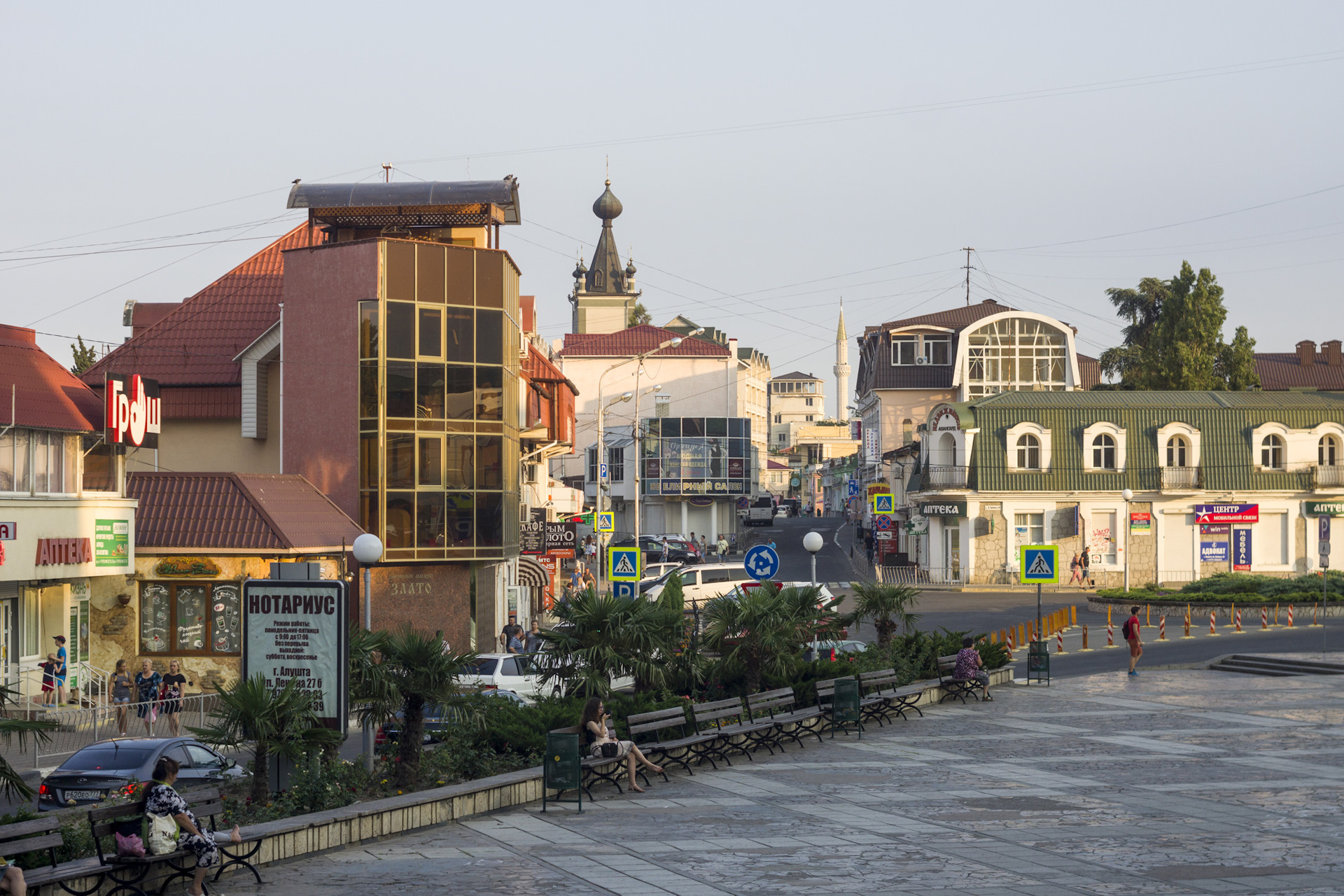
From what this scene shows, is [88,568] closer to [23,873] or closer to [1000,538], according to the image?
[23,873]

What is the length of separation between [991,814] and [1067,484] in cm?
4678

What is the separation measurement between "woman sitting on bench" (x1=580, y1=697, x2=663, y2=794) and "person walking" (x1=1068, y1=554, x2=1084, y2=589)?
4460cm

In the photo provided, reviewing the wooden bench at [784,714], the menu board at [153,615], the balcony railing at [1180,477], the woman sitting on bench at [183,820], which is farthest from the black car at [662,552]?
the woman sitting on bench at [183,820]

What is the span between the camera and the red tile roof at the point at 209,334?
3903cm

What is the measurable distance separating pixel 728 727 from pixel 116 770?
319 inches

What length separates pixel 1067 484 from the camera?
59438 millimetres

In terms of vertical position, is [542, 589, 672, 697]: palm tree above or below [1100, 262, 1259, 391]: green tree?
below

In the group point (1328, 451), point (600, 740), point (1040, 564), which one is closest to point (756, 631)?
point (600, 740)

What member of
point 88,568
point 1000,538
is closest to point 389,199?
point 88,568

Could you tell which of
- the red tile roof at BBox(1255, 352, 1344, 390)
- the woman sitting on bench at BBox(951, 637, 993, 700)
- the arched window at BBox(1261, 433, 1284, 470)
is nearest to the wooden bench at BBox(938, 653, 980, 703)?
the woman sitting on bench at BBox(951, 637, 993, 700)

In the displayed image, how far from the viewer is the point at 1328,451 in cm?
6003

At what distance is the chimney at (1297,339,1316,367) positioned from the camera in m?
92.0

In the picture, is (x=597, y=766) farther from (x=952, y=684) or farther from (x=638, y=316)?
(x=638, y=316)

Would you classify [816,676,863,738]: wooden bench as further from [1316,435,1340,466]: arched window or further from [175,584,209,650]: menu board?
[1316,435,1340,466]: arched window
